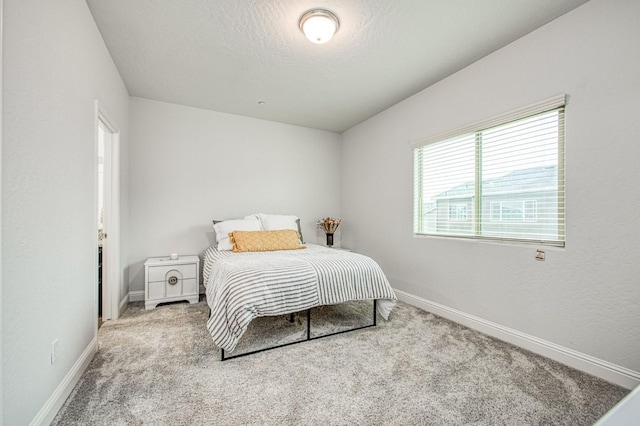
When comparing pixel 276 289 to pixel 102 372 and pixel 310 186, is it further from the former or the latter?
pixel 310 186

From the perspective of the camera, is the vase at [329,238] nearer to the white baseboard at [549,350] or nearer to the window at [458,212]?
the white baseboard at [549,350]

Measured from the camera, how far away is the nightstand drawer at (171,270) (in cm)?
323

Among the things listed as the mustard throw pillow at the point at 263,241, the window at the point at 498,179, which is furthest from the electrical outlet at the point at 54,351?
the window at the point at 498,179

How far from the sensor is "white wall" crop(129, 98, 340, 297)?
11.9 feet

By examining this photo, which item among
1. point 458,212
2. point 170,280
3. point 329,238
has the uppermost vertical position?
point 458,212

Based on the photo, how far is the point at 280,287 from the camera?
2.22 m

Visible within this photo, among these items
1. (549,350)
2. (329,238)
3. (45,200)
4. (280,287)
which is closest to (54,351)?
(45,200)

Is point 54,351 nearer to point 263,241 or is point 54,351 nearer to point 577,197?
point 263,241

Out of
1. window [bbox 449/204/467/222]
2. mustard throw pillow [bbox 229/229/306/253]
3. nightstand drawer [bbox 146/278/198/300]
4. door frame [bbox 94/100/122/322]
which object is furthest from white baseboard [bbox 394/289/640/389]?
door frame [bbox 94/100/122/322]

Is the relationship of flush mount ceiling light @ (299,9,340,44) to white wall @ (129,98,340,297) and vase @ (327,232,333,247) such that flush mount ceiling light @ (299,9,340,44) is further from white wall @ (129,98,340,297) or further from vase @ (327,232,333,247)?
vase @ (327,232,333,247)

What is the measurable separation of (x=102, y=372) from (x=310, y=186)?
3467 mm

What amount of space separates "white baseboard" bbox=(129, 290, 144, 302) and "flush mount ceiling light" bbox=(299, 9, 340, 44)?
349 centimetres

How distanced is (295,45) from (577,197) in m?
2.50

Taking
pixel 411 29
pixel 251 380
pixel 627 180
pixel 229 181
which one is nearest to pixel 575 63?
pixel 627 180
